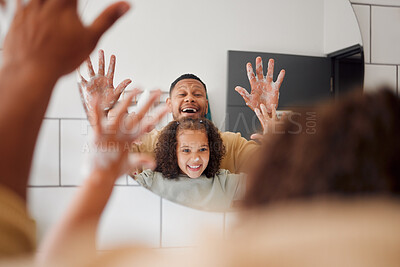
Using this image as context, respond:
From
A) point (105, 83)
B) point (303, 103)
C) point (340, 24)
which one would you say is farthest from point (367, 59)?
point (105, 83)

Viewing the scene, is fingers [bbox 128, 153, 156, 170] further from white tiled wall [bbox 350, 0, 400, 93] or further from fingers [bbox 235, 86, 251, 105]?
white tiled wall [bbox 350, 0, 400, 93]

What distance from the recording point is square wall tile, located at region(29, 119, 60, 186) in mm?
625

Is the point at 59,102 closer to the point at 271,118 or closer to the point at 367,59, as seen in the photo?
the point at 271,118

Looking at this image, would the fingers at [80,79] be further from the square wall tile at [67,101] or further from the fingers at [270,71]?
the fingers at [270,71]

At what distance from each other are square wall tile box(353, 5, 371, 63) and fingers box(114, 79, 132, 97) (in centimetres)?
61

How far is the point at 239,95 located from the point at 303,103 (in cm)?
15

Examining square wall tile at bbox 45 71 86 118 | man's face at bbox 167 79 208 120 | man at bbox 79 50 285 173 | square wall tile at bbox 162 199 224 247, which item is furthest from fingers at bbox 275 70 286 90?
square wall tile at bbox 45 71 86 118

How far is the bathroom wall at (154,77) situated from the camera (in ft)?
2.02

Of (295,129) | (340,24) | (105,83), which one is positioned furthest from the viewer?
(340,24)

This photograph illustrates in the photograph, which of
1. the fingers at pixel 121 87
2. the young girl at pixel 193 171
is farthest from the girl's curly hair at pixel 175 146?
the fingers at pixel 121 87

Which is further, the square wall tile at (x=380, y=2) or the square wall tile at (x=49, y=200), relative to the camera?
the square wall tile at (x=380, y=2)

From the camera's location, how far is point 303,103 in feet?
2.19

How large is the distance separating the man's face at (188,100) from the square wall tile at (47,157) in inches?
9.5

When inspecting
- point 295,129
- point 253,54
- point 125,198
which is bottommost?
point 125,198
